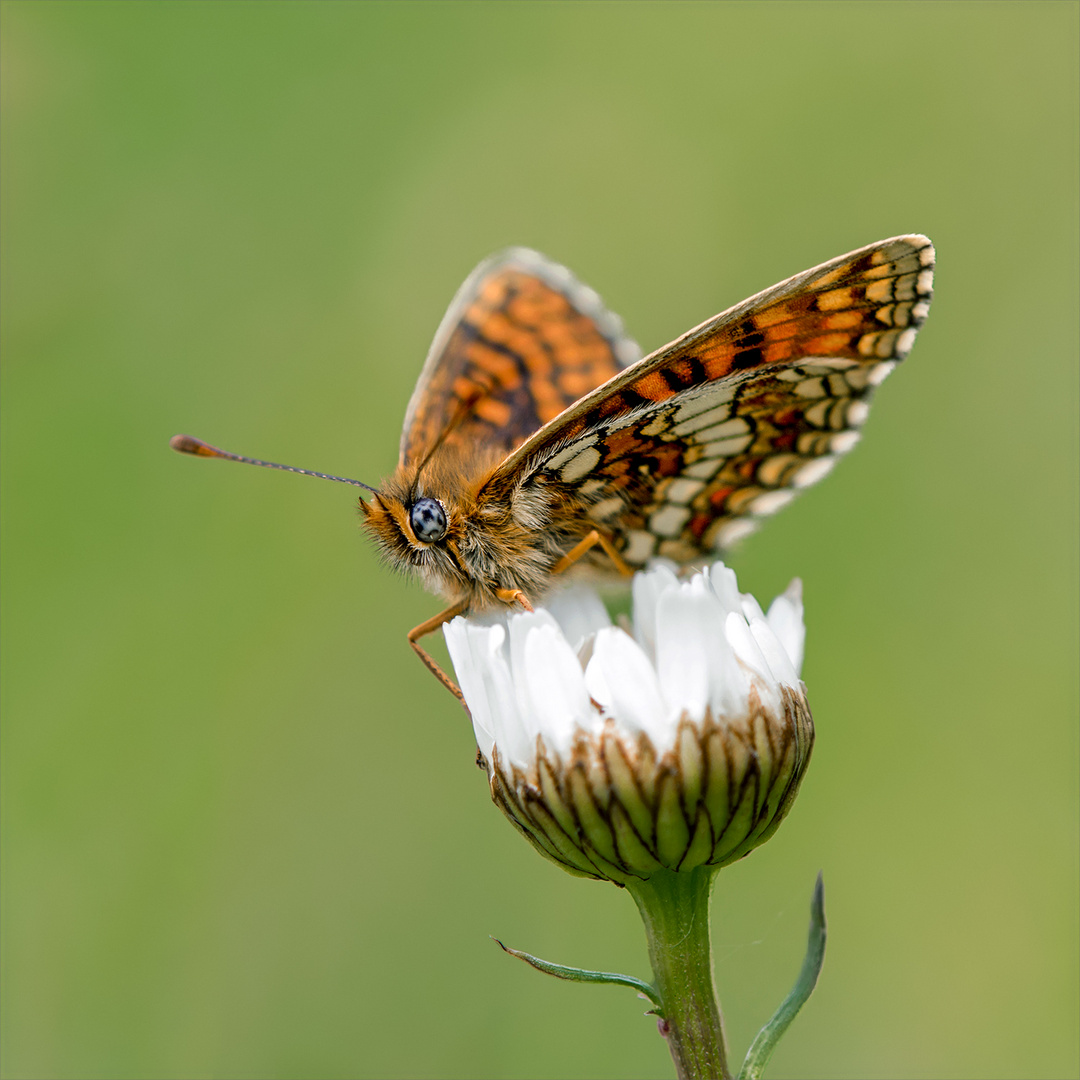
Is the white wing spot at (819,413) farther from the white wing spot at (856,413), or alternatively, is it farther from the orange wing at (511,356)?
the orange wing at (511,356)

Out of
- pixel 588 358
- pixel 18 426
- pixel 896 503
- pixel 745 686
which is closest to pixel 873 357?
pixel 745 686

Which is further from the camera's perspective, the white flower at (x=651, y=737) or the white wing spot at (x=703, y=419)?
the white wing spot at (x=703, y=419)

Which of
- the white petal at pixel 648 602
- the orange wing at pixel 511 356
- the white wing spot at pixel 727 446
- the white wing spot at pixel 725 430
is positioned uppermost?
the orange wing at pixel 511 356

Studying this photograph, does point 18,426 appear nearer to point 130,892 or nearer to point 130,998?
point 130,892

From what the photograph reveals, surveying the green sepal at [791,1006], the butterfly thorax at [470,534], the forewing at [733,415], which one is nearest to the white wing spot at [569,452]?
the forewing at [733,415]

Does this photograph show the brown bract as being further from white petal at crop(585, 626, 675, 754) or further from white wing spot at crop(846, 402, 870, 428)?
white wing spot at crop(846, 402, 870, 428)

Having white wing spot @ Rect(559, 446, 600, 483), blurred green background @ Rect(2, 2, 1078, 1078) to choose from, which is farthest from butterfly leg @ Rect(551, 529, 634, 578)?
blurred green background @ Rect(2, 2, 1078, 1078)

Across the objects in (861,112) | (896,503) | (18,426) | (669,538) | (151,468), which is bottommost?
(669,538)
